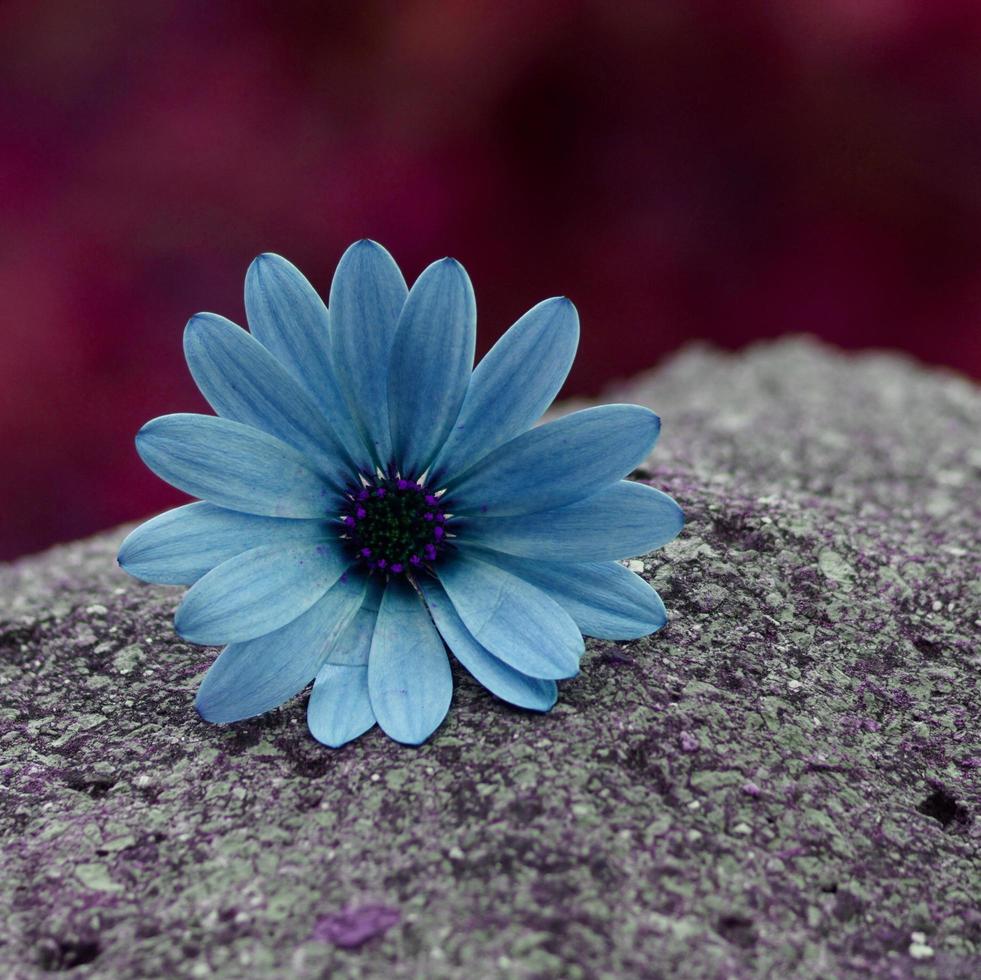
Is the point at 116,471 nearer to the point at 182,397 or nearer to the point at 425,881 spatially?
the point at 182,397

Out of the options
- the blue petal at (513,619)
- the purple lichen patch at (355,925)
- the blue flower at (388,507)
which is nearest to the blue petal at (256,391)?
the blue flower at (388,507)

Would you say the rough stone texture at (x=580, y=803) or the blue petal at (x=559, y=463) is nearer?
the rough stone texture at (x=580, y=803)

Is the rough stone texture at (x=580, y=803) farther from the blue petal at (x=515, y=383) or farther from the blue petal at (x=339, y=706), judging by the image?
the blue petal at (x=515, y=383)

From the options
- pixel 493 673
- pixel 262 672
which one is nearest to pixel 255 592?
pixel 262 672

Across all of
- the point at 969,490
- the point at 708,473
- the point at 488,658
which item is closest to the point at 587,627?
the point at 488,658

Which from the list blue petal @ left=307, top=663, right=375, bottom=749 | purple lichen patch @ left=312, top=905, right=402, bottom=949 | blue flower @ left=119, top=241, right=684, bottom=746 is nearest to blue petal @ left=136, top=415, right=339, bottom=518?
blue flower @ left=119, top=241, right=684, bottom=746

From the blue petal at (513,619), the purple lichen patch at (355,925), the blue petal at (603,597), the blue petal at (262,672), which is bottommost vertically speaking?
the purple lichen patch at (355,925)
